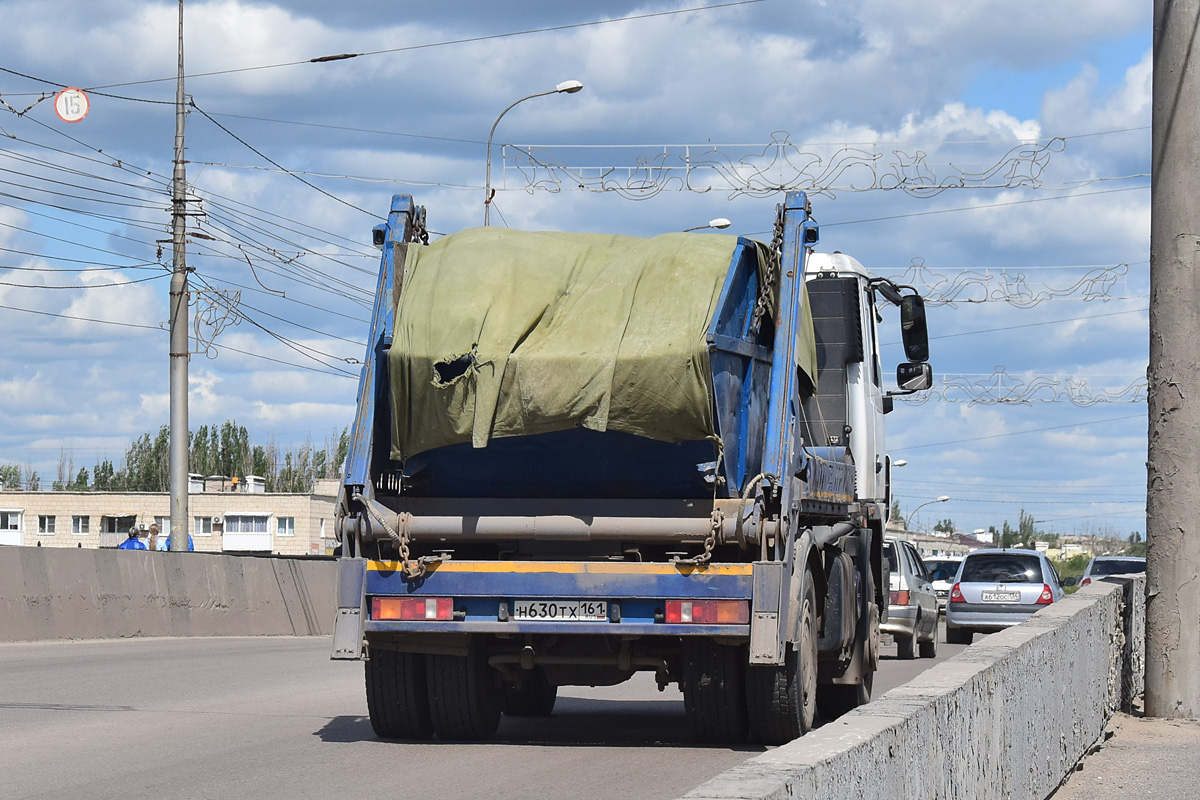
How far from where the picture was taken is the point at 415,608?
873 centimetres

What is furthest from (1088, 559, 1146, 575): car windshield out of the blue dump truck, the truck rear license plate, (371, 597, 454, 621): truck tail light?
(371, 597, 454, 621): truck tail light

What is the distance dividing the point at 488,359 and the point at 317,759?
2.38 metres

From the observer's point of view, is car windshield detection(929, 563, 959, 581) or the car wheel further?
car windshield detection(929, 563, 959, 581)

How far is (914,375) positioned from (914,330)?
0.38 m

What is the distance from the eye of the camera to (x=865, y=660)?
11.5 m

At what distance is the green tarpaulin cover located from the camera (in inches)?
337

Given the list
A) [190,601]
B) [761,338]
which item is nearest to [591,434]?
[761,338]

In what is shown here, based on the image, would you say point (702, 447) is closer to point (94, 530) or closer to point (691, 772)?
point (691, 772)

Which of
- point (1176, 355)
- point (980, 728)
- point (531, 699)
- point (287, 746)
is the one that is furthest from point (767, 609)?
A: point (1176, 355)

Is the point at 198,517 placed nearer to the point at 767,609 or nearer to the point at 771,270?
the point at 771,270

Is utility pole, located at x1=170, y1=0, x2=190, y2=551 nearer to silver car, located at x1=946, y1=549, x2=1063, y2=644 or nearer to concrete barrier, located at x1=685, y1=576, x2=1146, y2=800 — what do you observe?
silver car, located at x1=946, y1=549, x2=1063, y2=644

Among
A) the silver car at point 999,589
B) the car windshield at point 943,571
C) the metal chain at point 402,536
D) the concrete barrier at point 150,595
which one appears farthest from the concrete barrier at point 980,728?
the car windshield at point 943,571

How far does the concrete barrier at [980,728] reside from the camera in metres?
4.10

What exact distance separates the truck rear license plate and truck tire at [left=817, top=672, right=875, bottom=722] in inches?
135
